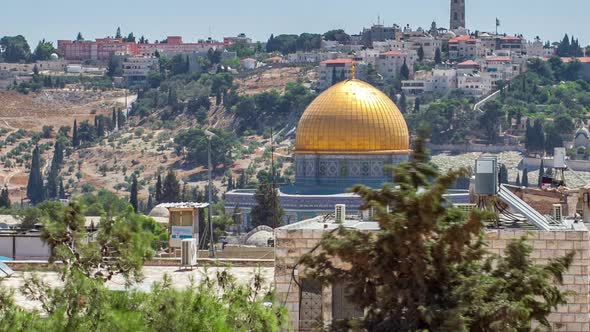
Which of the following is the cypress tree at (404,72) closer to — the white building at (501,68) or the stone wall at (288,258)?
the white building at (501,68)

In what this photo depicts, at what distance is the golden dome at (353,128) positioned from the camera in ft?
209

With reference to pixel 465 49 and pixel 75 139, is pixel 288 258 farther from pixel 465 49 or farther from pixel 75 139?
pixel 465 49

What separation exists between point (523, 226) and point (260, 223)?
46310mm

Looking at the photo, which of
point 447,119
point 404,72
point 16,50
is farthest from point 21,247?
point 16,50

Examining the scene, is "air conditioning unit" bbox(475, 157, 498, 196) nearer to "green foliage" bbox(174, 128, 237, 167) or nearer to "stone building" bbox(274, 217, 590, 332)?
"stone building" bbox(274, 217, 590, 332)

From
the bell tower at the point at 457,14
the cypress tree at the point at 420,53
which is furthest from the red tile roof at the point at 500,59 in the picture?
the bell tower at the point at 457,14

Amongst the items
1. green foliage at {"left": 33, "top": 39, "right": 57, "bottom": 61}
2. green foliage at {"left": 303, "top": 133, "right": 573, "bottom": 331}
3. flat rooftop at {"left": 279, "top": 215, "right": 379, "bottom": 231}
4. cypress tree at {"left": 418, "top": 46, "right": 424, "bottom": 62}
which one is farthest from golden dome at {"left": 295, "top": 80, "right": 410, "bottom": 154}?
green foliage at {"left": 33, "top": 39, "right": 57, "bottom": 61}

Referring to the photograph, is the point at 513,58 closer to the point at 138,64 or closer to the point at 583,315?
the point at 138,64

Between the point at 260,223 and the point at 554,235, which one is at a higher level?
the point at 554,235

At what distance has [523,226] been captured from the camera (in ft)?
65.0

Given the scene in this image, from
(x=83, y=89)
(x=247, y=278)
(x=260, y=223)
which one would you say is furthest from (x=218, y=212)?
(x=83, y=89)

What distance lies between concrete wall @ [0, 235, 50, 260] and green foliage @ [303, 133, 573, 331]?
1063 centimetres

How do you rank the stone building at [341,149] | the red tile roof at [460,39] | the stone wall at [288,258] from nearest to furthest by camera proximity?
the stone wall at [288,258]
the stone building at [341,149]
the red tile roof at [460,39]

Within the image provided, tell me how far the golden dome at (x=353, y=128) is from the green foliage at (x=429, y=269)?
4728 cm
